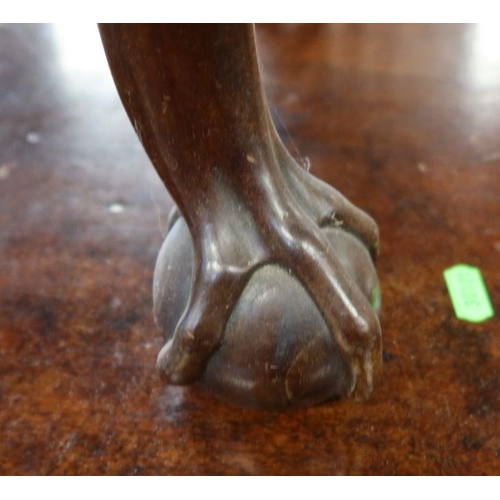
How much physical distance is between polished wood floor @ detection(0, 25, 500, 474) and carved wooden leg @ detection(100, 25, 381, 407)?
0.25 ft

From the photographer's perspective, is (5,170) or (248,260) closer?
(248,260)

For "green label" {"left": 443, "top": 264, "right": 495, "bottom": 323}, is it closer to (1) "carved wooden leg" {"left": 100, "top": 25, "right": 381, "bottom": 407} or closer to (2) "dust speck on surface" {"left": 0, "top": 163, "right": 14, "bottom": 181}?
(1) "carved wooden leg" {"left": 100, "top": 25, "right": 381, "bottom": 407}

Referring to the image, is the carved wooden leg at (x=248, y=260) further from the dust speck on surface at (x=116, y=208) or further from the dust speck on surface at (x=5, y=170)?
the dust speck on surface at (x=5, y=170)

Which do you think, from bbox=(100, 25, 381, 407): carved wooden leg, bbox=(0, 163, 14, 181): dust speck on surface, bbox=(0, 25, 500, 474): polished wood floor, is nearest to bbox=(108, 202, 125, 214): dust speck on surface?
bbox=(0, 25, 500, 474): polished wood floor

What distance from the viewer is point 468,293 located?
2.72 feet

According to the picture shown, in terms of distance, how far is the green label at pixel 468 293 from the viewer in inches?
31.6

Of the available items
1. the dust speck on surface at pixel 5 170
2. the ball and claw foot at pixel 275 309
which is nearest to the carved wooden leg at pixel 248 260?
the ball and claw foot at pixel 275 309

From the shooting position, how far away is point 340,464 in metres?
0.66

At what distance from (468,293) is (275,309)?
0.32 metres

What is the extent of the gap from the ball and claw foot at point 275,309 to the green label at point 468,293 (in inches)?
8.8

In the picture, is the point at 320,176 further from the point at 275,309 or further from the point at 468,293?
the point at 275,309

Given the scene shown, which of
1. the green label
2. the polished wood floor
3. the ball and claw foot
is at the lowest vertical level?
the green label

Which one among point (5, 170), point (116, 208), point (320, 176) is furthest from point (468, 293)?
point (5, 170)

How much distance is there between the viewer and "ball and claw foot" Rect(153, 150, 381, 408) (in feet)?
1.95
